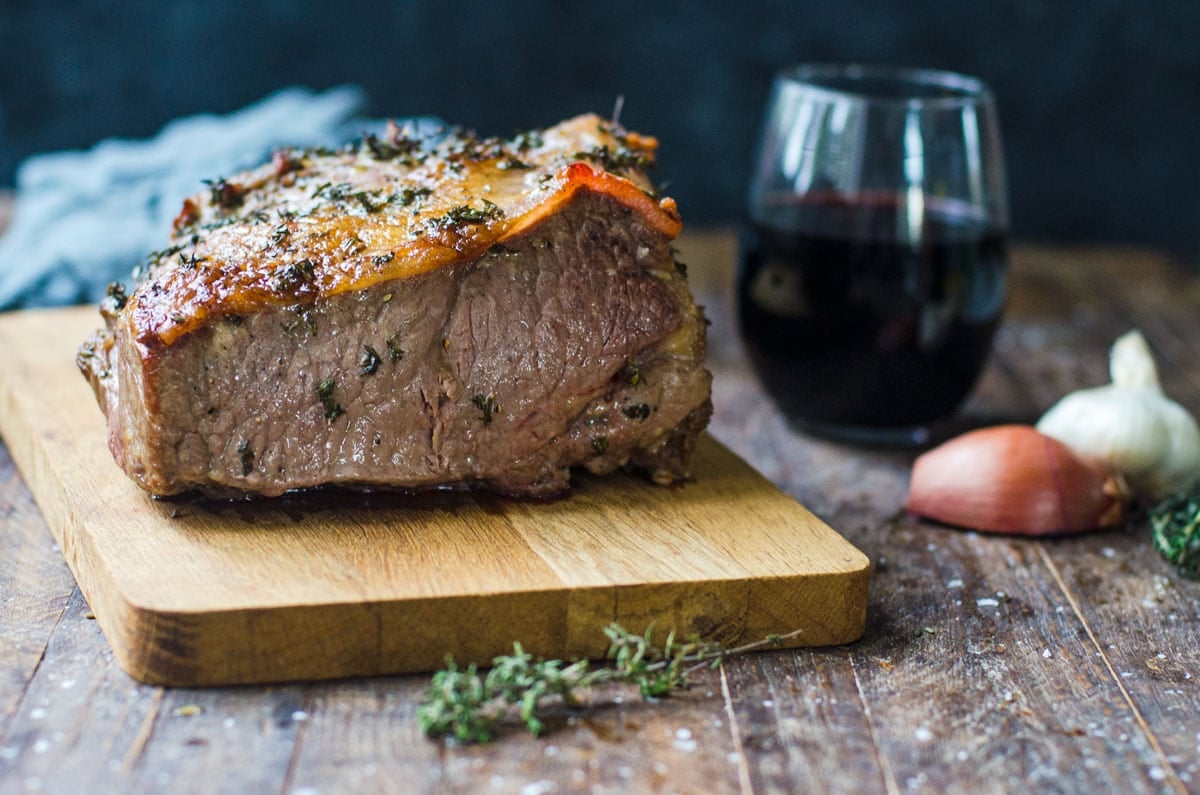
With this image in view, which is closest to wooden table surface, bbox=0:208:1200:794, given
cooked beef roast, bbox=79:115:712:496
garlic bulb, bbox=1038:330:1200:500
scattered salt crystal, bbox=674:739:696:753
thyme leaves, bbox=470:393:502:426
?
scattered salt crystal, bbox=674:739:696:753

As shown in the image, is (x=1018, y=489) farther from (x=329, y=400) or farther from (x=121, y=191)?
(x=121, y=191)

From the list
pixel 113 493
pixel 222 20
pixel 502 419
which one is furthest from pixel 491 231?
pixel 222 20

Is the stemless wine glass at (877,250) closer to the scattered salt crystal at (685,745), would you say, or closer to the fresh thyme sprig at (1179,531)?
the fresh thyme sprig at (1179,531)

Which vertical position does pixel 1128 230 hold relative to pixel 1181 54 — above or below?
below

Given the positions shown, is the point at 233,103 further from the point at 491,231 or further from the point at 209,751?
the point at 209,751

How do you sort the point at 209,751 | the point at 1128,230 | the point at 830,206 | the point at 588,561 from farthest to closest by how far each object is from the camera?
1. the point at 1128,230
2. the point at 830,206
3. the point at 588,561
4. the point at 209,751

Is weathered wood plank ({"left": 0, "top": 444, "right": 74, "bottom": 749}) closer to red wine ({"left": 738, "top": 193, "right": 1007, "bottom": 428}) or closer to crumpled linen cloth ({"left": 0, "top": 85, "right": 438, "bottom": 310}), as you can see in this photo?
crumpled linen cloth ({"left": 0, "top": 85, "right": 438, "bottom": 310})

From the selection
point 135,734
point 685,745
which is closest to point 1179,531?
point 685,745
